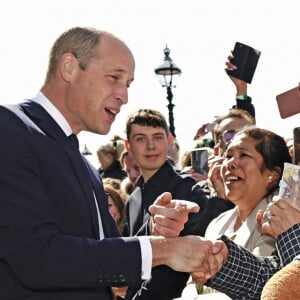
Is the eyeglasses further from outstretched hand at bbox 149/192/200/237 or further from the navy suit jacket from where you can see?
the navy suit jacket

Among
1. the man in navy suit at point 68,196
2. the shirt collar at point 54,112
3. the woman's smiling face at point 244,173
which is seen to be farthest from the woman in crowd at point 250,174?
the shirt collar at point 54,112

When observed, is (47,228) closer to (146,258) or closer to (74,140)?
(146,258)

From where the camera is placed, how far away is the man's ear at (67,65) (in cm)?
247

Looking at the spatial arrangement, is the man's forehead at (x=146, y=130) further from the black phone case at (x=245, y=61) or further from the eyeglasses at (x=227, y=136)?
the black phone case at (x=245, y=61)

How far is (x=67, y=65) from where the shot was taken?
2.47 metres

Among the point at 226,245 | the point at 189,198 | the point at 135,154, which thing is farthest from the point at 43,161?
the point at 135,154

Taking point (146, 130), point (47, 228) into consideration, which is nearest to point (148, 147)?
point (146, 130)

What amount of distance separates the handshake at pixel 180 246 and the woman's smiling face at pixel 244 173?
0.89 m

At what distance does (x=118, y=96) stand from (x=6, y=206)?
0.75m

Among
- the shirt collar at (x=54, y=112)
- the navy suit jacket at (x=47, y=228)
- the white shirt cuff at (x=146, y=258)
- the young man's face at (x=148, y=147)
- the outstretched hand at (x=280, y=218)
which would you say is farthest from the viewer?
the young man's face at (x=148, y=147)

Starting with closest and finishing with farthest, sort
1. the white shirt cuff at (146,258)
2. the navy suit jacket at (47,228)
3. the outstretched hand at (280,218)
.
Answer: the navy suit jacket at (47,228) → the white shirt cuff at (146,258) → the outstretched hand at (280,218)

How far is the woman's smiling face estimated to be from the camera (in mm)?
3594

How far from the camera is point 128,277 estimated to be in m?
2.10

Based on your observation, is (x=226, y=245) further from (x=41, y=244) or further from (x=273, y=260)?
(x=41, y=244)
